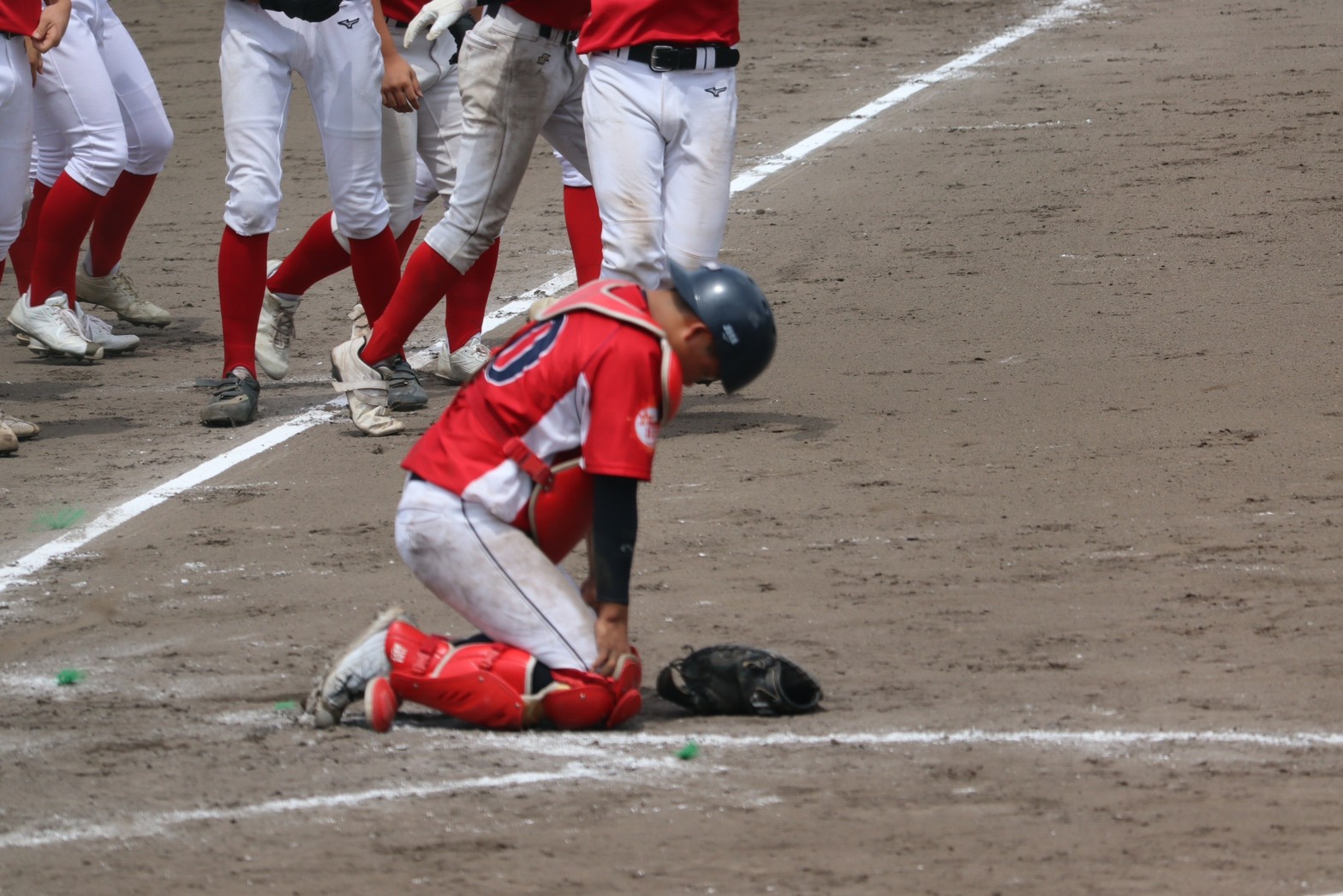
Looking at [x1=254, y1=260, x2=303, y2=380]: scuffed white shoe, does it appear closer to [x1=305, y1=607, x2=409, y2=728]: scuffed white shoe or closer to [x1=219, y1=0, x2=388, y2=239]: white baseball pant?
[x1=219, y1=0, x2=388, y2=239]: white baseball pant

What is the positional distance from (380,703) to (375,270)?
3.17 m

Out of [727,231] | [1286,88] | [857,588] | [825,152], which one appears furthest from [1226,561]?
[1286,88]

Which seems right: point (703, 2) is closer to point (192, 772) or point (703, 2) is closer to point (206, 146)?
point (192, 772)

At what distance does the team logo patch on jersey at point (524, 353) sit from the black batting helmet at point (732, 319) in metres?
0.28

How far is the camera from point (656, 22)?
559 centimetres

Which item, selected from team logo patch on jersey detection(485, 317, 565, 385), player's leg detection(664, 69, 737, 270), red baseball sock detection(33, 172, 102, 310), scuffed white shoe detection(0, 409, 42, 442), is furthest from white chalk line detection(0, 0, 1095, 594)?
team logo patch on jersey detection(485, 317, 565, 385)

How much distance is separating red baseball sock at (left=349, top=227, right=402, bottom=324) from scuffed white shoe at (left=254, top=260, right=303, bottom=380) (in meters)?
0.41

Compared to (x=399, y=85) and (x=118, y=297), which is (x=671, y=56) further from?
(x=118, y=297)

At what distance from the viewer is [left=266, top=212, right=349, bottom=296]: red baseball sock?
695 centimetres

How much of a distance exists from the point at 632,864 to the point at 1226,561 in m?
2.17

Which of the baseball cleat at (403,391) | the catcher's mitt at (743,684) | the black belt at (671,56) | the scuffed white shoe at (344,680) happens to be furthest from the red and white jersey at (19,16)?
the catcher's mitt at (743,684)

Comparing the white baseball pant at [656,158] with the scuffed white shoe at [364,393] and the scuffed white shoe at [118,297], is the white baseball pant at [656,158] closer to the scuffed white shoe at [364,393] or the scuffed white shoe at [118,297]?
the scuffed white shoe at [364,393]

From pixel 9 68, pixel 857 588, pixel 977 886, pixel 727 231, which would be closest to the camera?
pixel 977 886

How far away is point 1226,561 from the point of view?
15.8 feet
